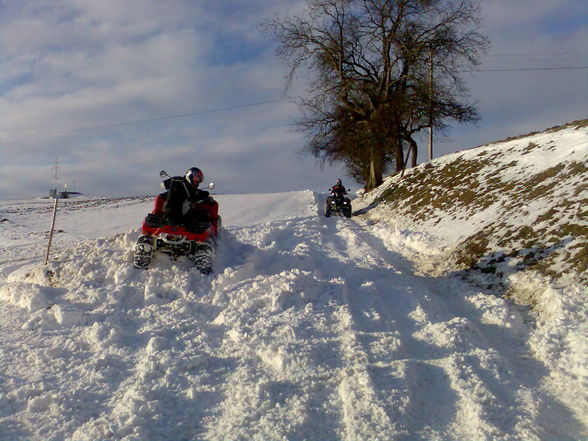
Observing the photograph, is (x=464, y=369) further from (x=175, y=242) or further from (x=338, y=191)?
(x=338, y=191)

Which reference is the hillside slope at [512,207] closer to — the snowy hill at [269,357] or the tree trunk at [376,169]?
the snowy hill at [269,357]

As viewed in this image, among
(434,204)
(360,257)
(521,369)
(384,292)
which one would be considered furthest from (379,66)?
(521,369)

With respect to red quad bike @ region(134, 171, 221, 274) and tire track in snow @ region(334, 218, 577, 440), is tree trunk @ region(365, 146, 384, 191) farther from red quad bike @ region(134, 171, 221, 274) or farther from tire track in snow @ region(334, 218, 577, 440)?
tire track in snow @ region(334, 218, 577, 440)

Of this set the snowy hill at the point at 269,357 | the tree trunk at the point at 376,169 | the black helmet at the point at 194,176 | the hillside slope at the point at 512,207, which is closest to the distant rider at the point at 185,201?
the black helmet at the point at 194,176

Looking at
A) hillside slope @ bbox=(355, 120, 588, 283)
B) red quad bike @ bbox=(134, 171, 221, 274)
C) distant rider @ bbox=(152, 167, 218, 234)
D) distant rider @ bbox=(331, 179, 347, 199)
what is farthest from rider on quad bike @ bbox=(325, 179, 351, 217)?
red quad bike @ bbox=(134, 171, 221, 274)

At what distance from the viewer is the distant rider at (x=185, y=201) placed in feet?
28.3

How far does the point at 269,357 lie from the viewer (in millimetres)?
5129

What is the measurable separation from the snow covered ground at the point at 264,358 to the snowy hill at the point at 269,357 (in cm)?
2

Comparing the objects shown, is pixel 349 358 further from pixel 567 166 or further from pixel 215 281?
pixel 567 166

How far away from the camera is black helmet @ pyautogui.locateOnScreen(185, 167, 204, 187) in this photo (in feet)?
29.6

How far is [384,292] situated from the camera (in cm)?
774

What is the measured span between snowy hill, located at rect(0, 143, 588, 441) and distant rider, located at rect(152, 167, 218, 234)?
90cm

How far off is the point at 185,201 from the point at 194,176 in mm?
508

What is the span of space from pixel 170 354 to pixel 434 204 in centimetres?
1303
